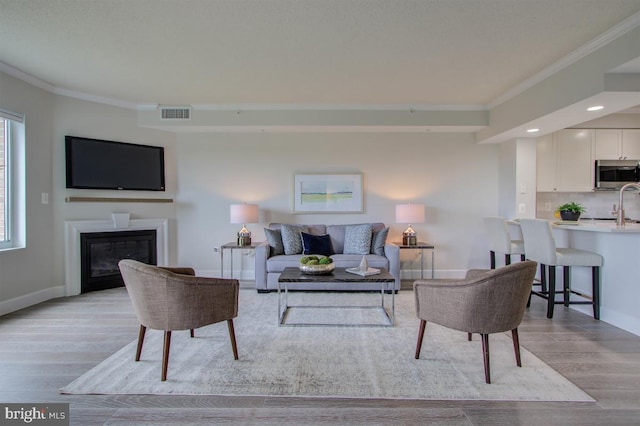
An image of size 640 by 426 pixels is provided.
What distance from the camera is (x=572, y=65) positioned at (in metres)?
3.12

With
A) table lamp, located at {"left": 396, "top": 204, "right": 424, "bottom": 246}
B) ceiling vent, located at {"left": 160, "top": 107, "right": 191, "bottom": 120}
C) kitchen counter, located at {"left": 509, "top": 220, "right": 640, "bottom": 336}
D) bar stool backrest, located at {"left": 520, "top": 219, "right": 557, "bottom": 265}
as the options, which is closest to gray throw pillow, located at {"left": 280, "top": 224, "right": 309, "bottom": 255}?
table lamp, located at {"left": 396, "top": 204, "right": 424, "bottom": 246}

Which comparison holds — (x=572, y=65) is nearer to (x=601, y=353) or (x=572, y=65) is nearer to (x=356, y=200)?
(x=601, y=353)

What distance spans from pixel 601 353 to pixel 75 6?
4740 mm

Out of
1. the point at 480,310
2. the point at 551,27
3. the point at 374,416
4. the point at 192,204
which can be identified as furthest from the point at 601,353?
the point at 192,204

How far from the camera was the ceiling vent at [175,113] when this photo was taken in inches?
181

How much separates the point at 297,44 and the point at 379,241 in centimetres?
278

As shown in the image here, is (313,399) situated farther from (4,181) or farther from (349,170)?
(4,181)

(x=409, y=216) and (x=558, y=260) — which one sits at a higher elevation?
(x=409, y=216)

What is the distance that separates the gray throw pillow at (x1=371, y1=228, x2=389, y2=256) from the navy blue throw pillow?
0.62 meters

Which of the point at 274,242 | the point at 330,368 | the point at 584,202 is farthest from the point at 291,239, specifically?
the point at 584,202

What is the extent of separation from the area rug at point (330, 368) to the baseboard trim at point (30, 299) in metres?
1.92

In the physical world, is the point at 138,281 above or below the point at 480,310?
above

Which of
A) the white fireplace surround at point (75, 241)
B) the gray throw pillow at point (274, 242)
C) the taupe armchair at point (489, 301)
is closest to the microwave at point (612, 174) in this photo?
the taupe armchair at point (489, 301)

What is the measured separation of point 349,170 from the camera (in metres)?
5.04
